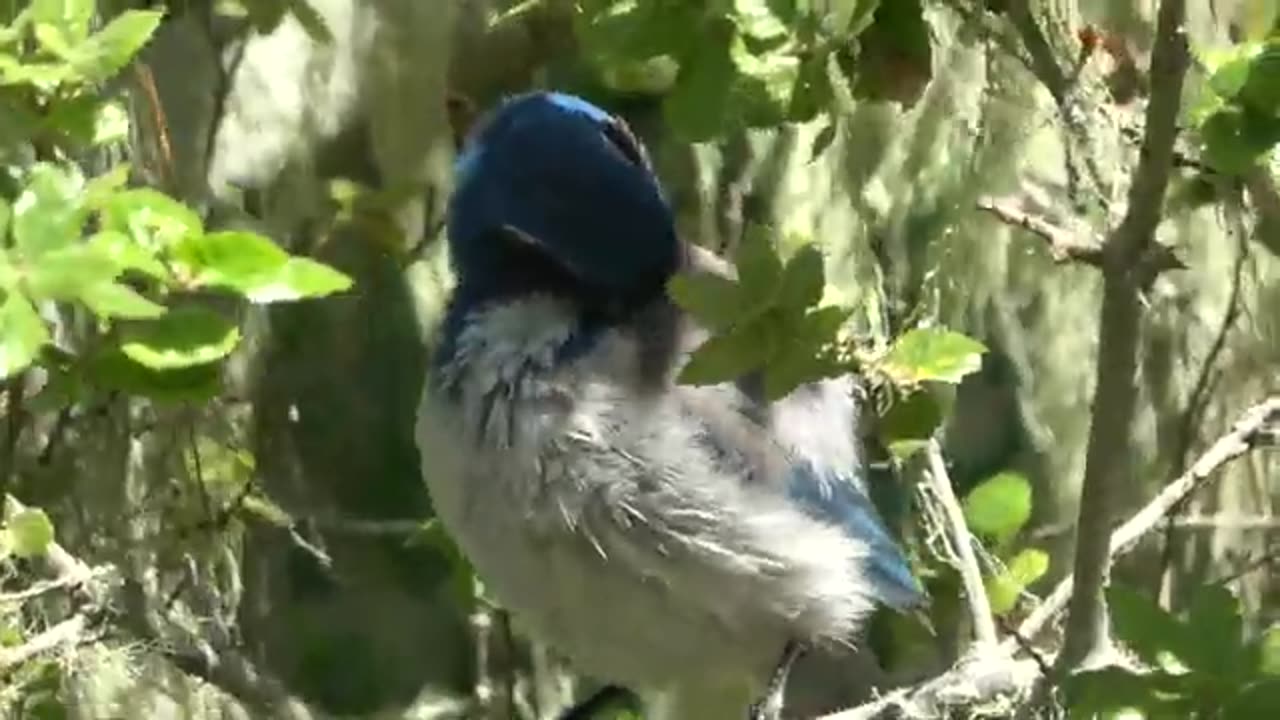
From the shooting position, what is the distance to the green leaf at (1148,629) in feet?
2.08

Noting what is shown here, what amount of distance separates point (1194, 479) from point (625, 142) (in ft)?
1.11

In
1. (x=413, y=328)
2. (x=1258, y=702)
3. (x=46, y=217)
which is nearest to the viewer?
A: (x=1258, y=702)

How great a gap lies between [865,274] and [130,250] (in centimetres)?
70

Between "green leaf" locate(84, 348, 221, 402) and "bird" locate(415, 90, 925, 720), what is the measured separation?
0.21m

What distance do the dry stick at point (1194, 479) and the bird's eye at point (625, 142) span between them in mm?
306

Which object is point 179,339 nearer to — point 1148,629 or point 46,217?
point 46,217

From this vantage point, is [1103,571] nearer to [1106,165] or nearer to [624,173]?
[624,173]

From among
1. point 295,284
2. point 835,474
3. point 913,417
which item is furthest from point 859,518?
point 295,284

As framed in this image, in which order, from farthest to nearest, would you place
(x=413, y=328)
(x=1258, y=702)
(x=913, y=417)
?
(x=413, y=328) → (x=913, y=417) → (x=1258, y=702)

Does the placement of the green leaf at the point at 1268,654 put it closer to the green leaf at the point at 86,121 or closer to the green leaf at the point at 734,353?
the green leaf at the point at 734,353

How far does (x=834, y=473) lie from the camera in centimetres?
105

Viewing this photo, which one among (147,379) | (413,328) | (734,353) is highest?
(734,353)

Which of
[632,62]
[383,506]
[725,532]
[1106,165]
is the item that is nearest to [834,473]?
[725,532]

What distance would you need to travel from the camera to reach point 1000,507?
1.15 metres
